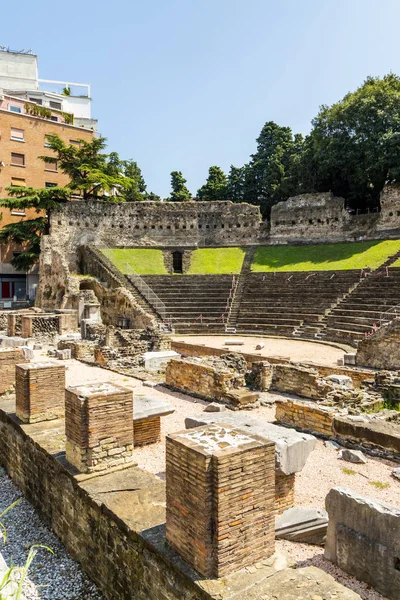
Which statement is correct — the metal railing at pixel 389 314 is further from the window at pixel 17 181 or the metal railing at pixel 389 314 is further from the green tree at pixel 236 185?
the window at pixel 17 181

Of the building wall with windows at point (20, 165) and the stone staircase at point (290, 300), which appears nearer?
the stone staircase at point (290, 300)

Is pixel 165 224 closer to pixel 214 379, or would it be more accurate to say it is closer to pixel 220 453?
pixel 214 379

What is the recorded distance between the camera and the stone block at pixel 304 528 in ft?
16.0

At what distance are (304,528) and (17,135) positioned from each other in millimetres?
43355

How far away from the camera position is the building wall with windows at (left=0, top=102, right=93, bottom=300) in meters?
38.8

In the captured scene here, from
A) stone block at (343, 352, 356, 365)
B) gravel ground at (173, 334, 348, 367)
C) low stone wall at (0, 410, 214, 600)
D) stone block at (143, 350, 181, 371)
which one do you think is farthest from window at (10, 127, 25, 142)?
low stone wall at (0, 410, 214, 600)

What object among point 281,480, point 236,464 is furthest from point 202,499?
point 281,480

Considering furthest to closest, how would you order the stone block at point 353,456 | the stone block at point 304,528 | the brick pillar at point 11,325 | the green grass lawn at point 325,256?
the green grass lawn at point 325,256
the brick pillar at point 11,325
the stone block at point 353,456
the stone block at point 304,528

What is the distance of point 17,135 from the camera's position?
40.0m

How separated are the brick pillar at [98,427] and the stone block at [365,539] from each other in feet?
10.0

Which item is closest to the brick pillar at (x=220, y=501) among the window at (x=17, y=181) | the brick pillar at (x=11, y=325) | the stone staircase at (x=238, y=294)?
the stone staircase at (x=238, y=294)

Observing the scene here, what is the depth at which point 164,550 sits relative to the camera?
4281 mm

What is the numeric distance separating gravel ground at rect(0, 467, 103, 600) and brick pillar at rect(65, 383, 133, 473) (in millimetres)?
1201

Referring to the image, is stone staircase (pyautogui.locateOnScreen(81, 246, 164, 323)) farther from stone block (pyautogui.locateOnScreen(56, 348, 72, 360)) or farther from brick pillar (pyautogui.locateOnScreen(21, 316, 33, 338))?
stone block (pyautogui.locateOnScreen(56, 348, 72, 360))
